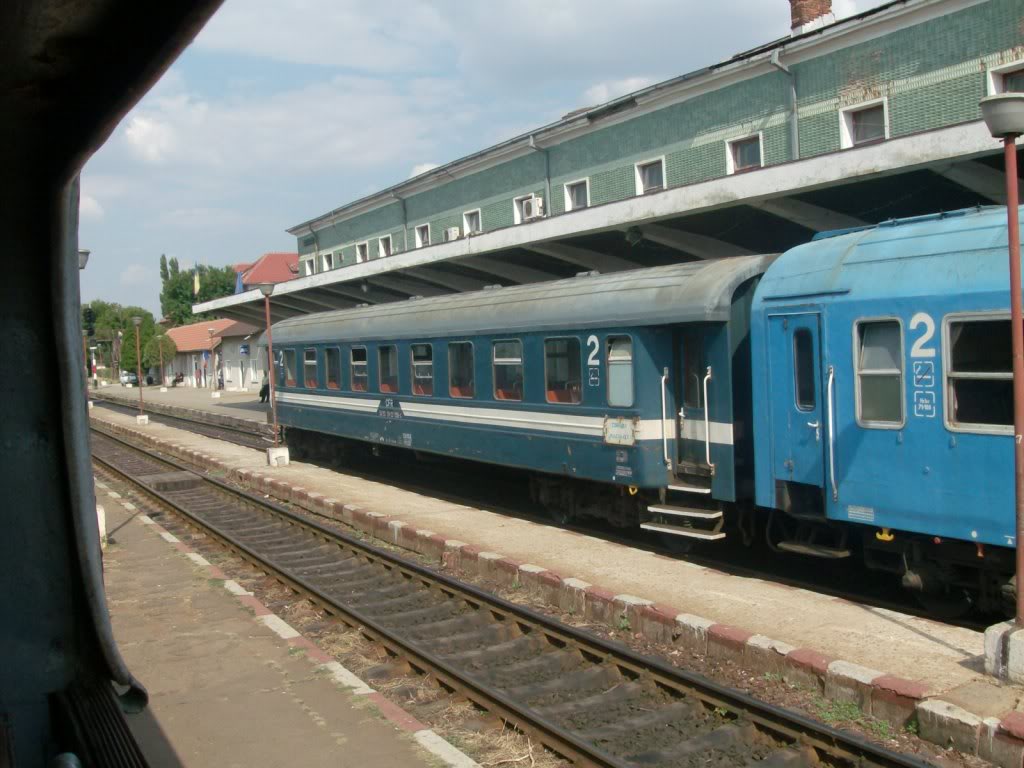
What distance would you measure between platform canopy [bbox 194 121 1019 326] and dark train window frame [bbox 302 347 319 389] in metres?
2.80

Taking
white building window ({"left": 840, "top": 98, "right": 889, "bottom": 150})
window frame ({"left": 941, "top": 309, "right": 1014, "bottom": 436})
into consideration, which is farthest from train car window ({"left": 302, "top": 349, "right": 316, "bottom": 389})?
window frame ({"left": 941, "top": 309, "right": 1014, "bottom": 436})

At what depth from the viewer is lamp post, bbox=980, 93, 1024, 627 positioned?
5832 mm

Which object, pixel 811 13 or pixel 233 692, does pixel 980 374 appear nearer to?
pixel 233 692

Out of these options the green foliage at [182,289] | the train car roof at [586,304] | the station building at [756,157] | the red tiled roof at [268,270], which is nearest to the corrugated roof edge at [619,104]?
the station building at [756,157]

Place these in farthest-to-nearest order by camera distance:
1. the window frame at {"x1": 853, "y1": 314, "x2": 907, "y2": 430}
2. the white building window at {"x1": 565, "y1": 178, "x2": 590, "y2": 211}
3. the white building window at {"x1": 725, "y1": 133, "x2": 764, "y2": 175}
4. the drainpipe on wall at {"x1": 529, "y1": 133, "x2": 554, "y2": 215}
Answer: the drainpipe on wall at {"x1": 529, "y1": 133, "x2": 554, "y2": 215} → the white building window at {"x1": 565, "y1": 178, "x2": 590, "y2": 211} → the white building window at {"x1": 725, "y1": 133, "x2": 764, "y2": 175} → the window frame at {"x1": 853, "y1": 314, "x2": 907, "y2": 430}

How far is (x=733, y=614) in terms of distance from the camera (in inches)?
301

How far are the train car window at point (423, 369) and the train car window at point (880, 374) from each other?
764 cm

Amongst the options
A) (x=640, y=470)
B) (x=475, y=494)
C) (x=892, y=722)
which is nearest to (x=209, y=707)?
(x=892, y=722)

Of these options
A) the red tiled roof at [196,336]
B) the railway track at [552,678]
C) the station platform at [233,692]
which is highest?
Answer: the red tiled roof at [196,336]

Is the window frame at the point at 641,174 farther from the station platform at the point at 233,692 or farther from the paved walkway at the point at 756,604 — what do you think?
the station platform at the point at 233,692

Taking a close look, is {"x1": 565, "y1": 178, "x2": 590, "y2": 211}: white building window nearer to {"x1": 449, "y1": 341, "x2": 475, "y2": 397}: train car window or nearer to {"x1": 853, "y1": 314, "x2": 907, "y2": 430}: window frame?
{"x1": 449, "y1": 341, "x2": 475, "y2": 397}: train car window

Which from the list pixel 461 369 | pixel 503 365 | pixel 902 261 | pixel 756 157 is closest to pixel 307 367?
pixel 461 369

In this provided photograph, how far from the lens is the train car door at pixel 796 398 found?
26.5 ft

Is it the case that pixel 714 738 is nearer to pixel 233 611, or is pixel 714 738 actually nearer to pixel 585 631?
pixel 585 631
